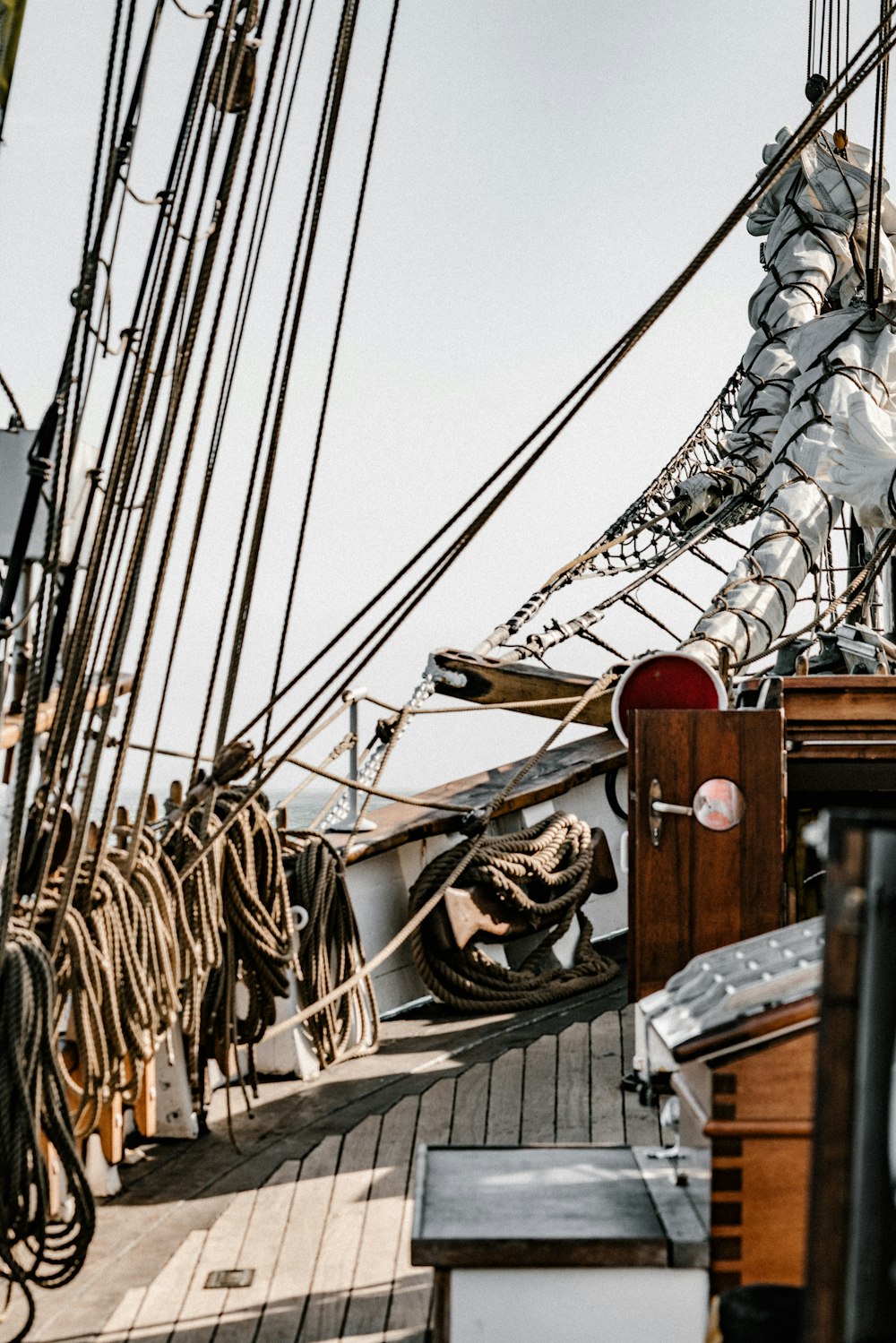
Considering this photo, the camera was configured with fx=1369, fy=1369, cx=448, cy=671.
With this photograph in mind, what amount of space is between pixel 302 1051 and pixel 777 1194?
269 centimetres

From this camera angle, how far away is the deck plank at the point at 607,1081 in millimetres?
3465

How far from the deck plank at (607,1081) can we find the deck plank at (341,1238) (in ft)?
1.88

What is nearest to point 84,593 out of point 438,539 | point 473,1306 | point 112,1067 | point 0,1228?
point 438,539

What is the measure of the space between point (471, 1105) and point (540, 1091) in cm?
21

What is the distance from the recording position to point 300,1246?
9.47 ft

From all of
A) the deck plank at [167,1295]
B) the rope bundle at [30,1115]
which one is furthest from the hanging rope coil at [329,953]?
the rope bundle at [30,1115]

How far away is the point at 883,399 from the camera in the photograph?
27.1ft

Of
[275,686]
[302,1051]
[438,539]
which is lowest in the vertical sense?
[302,1051]

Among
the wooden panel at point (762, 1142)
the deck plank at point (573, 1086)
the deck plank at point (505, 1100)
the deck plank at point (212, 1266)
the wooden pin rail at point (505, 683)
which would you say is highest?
the wooden pin rail at point (505, 683)

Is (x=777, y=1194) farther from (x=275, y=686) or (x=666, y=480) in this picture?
(x=666, y=480)

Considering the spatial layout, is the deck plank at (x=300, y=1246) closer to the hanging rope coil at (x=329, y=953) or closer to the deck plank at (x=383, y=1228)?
the deck plank at (x=383, y=1228)

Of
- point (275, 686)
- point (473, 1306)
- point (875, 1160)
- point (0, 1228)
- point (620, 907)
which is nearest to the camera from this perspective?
point (875, 1160)

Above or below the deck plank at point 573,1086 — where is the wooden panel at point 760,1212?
above

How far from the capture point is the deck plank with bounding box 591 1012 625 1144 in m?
3.46
